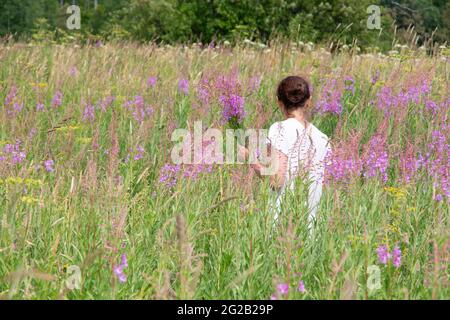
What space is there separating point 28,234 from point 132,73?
14.7 ft

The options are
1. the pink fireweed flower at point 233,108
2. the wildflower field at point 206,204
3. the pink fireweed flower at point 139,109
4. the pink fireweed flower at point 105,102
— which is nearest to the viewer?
the wildflower field at point 206,204

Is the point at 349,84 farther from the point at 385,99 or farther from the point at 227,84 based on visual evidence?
the point at 227,84

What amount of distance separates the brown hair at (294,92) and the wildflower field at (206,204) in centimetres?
28

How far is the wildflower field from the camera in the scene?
2693 mm

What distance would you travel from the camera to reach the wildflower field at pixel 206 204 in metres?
2.69

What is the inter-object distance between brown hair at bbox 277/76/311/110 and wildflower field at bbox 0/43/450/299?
0.92ft

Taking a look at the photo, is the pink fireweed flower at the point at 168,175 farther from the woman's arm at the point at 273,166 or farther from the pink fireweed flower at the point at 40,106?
the pink fireweed flower at the point at 40,106

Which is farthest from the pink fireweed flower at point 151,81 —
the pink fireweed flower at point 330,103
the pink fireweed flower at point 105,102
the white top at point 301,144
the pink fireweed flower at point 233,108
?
the pink fireweed flower at point 233,108

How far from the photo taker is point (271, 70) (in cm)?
756

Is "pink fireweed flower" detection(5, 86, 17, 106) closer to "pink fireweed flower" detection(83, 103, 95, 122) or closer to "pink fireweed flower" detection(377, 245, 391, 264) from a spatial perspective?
"pink fireweed flower" detection(83, 103, 95, 122)

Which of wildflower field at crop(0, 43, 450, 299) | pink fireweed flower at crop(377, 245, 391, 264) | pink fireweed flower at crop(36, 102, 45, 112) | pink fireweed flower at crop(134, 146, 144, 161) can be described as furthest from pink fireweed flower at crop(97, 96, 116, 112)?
pink fireweed flower at crop(377, 245, 391, 264)
